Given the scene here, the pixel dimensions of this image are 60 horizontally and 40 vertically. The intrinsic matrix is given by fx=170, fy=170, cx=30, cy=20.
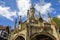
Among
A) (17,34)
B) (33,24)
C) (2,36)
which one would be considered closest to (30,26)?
(33,24)

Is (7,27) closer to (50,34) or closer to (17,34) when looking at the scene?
(17,34)

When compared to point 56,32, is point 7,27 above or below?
above

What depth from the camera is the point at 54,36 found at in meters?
46.6

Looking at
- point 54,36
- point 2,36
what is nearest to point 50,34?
point 54,36

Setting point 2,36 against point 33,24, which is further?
point 2,36

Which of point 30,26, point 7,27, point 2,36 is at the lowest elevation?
point 30,26

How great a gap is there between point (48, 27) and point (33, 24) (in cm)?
430

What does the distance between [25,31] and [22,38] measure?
13.5ft

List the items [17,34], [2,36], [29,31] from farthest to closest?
[2,36], [17,34], [29,31]

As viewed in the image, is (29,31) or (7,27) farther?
(7,27)

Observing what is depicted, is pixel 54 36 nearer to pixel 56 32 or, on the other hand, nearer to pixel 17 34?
pixel 56 32

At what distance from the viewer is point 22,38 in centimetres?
5006

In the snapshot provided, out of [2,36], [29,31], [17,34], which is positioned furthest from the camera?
[2,36]

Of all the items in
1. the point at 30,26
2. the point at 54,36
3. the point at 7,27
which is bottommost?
the point at 54,36
